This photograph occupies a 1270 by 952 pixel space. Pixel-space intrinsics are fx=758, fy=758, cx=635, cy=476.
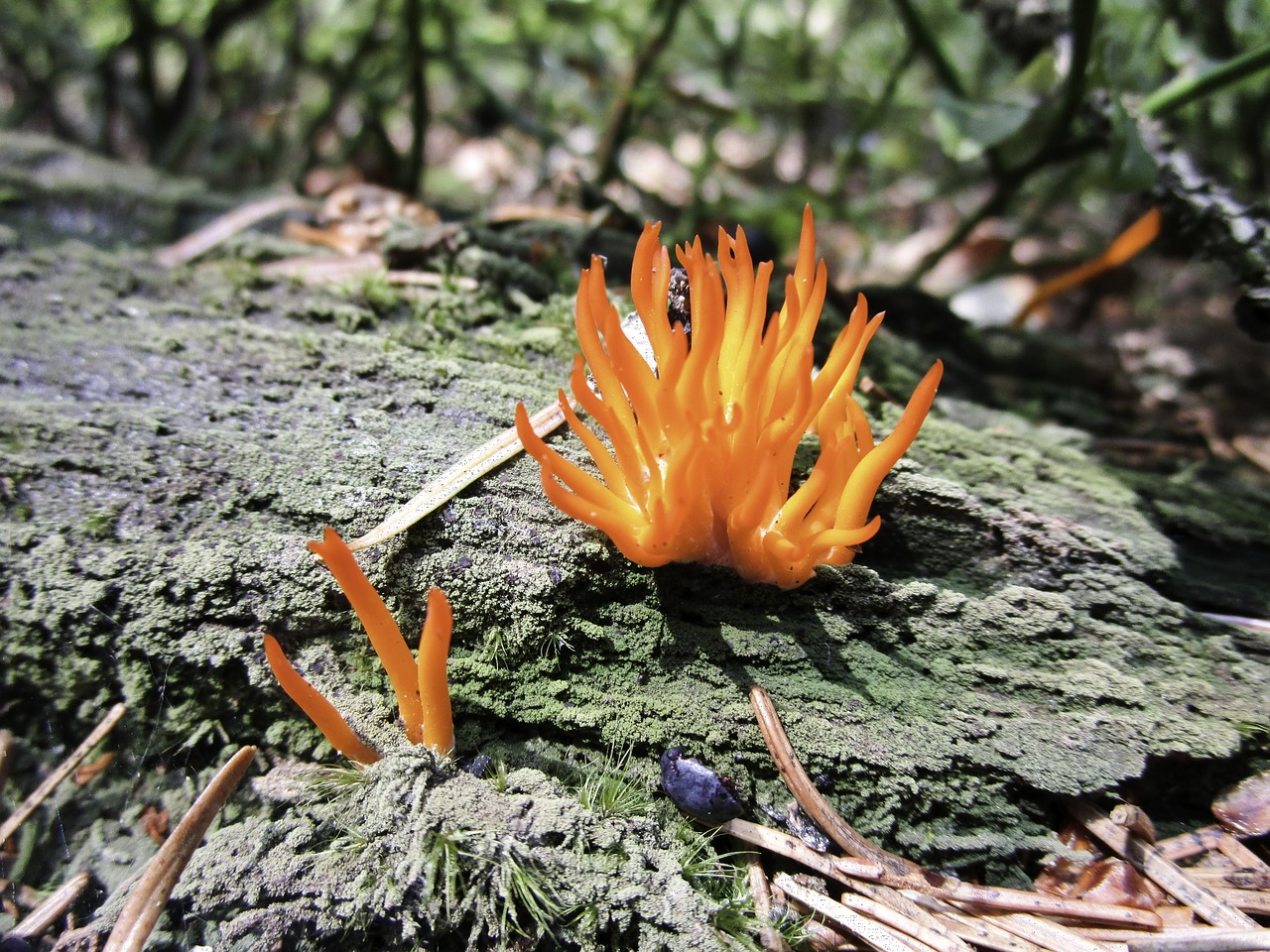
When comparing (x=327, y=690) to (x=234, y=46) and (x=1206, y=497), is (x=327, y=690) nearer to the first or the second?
(x=1206, y=497)

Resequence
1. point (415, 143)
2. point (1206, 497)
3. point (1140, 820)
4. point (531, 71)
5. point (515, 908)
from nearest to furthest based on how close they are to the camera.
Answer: point (515, 908)
point (1140, 820)
point (1206, 497)
point (415, 143)
point (531, 71)

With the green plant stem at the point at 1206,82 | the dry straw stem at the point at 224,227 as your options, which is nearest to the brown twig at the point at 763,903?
the dry straw stem at the point at 224,227

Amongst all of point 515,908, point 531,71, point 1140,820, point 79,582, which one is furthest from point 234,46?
point 1140,820

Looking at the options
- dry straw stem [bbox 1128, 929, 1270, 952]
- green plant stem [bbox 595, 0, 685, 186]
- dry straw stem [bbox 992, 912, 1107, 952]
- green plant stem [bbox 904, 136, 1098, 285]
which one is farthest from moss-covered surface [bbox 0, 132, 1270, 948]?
green plant stem [bbox 595, 0, 685, 186]

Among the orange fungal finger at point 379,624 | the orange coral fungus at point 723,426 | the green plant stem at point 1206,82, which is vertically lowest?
the orange fungal finger at point 379,624

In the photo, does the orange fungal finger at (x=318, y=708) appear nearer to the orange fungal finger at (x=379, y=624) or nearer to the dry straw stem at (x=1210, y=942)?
the orange fungal finger at (x=379, y=624)

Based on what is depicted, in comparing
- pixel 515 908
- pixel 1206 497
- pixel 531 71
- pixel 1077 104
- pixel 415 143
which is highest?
pixel 531 71

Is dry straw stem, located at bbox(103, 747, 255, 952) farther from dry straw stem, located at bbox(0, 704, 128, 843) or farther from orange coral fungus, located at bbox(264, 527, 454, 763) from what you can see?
dry straw stem, located at bbox(0, 704, 128, 843)
